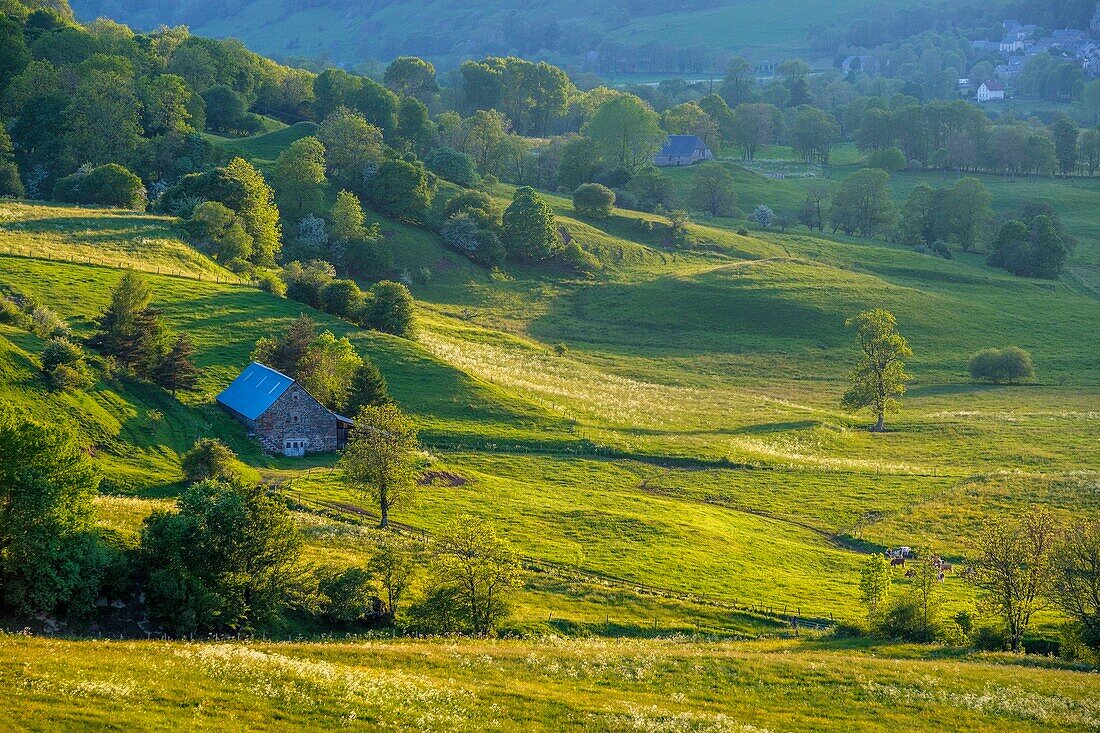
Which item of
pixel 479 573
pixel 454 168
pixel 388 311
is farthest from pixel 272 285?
pixel 454 168

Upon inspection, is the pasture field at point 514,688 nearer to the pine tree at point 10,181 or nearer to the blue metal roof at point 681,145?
the pine tree at point 10,181

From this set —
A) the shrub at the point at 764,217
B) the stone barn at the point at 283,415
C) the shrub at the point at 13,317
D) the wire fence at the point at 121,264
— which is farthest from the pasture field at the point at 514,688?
the shrub at the point at 764,217

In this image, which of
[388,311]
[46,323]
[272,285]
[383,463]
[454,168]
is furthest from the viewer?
[454,168]

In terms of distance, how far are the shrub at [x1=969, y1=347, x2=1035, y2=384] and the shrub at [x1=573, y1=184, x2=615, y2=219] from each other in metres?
58.6

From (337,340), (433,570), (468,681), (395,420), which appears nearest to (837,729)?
(468,681)

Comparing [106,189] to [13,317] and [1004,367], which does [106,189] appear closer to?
[13,317]

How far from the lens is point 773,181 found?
18575 cm

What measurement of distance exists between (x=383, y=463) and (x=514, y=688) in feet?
85.3

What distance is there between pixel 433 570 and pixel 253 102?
134566 mm

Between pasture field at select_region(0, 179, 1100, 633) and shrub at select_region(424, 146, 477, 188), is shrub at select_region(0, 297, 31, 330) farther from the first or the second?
shrub at select_region(424, 146, 477, 188)

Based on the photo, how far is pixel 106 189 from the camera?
4166 inches

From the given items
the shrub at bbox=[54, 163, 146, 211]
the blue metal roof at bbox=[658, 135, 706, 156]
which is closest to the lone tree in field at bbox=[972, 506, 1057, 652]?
the shrub at bbox=[54, 163, 146, 211]

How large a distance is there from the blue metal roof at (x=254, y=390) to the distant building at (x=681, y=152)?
434 feet

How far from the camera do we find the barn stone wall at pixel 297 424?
210ft
